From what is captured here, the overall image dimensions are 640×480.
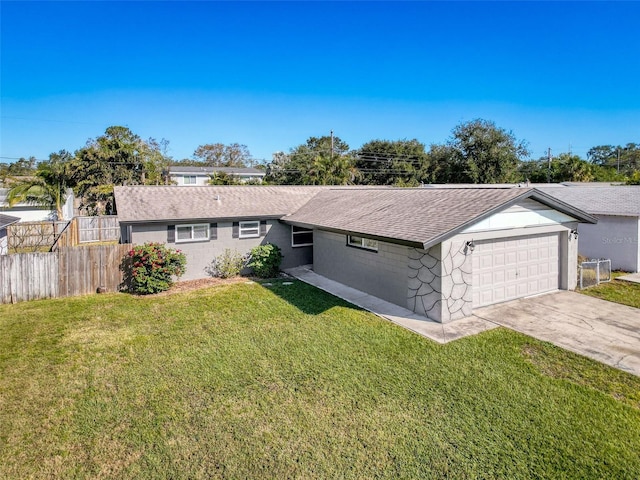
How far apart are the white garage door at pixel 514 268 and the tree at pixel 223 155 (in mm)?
61654

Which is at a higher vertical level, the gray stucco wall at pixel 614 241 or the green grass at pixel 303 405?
the gray stucco wall at pixel 614 241

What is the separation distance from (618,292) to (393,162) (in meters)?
36.3

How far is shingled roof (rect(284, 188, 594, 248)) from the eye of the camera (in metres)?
9.49

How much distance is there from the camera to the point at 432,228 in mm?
9539

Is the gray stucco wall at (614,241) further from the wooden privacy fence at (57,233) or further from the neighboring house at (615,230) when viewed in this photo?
the wooden privacy fence at (57,233)

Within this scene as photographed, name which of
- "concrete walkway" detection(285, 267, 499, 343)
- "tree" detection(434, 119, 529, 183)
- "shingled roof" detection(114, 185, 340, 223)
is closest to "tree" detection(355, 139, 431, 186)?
"tree" detection(434, 119, 529, 183)

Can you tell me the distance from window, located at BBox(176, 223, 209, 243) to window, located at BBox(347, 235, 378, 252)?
5856mm

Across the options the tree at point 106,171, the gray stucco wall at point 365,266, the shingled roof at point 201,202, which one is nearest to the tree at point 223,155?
the tree at point 106,171

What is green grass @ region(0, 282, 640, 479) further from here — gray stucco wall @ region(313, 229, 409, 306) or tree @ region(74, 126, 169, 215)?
tree @ region(74, 126, 169, 215)

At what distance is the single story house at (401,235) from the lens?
9.76 metres

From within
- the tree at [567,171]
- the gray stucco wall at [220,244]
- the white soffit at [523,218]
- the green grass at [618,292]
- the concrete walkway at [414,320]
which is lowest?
the concrete walkway at [414,320]

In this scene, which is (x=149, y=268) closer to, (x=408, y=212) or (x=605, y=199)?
(x=408, y=212)

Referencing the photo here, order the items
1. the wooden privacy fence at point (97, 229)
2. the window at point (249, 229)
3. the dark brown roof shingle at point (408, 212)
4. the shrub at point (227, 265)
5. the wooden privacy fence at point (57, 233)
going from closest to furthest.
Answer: the dark brown roof shingle at point (408, 212) < the shrub at point (227, 265) < the window at point (249, 229) < the wooden privacy fence at point (57, 233) < the wooden privacy fence at point (97, 229)

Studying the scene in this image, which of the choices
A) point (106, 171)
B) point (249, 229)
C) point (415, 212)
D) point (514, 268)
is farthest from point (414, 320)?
point (106, 171)
